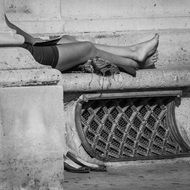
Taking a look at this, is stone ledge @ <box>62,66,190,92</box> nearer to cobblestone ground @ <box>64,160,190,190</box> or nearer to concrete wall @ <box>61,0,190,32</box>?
concrete wall @ <box>61,0,190,32</box>

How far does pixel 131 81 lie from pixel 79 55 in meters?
0.53

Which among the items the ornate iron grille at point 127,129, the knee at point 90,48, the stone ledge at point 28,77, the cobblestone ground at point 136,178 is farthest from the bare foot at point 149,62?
the stone ledge at point 28,77

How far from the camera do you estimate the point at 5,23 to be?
6645 millimetres

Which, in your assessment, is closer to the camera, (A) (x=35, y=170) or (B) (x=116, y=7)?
(A) (x=35, y=170)

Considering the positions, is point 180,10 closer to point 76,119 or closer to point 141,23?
point 141,23

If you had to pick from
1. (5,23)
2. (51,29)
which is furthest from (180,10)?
(5,23)

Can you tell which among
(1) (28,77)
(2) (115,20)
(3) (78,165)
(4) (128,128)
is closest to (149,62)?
(2) (115,20)

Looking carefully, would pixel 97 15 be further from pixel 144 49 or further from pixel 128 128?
pixel 128 128

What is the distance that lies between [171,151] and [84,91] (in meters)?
1.10

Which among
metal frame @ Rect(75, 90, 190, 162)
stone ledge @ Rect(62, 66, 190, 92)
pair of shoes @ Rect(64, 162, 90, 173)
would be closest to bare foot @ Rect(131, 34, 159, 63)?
stone ledge @ Rect(62, 66, 190, 92)

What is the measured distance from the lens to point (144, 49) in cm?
782

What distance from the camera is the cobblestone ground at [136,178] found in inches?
257

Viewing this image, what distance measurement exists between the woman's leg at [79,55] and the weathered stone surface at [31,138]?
99 centimetres

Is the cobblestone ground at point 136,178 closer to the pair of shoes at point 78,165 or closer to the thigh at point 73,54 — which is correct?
the pair of shoes at point 78,165
